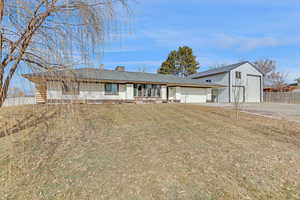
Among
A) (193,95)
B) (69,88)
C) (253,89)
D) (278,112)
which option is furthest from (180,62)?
(69,88)

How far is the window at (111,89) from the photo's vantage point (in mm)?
14989

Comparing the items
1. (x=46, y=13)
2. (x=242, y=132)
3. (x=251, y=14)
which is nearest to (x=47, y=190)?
(x=46, y=13)

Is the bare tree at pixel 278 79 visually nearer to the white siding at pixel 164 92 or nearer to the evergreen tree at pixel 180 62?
the evergreen tree at pixel 180 62

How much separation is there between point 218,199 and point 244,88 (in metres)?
25.0

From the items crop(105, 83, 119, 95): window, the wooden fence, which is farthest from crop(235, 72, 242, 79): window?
crop(105, 83, 119, 95): window

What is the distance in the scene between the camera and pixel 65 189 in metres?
2.49

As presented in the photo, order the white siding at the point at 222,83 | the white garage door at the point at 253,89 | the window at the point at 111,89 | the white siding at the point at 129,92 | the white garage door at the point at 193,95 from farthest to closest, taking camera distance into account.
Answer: the white garage door at the point at 253,89 < the white siding at the point at 222,83 < the white garage door at the point at 193,95 < the white siding at the point at 129,92 < the window at the point at 111,89

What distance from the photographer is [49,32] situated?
2.43m

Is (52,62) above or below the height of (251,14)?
below

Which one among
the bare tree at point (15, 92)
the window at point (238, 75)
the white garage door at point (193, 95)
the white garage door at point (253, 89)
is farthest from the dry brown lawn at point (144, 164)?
the white garage door at point (253, 89)

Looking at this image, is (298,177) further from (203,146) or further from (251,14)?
(251,14)

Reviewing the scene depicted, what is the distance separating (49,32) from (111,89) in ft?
42.9

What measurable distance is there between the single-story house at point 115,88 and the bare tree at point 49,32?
0.81 feet

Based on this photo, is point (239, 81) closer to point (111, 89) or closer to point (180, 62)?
point (180, 62)
